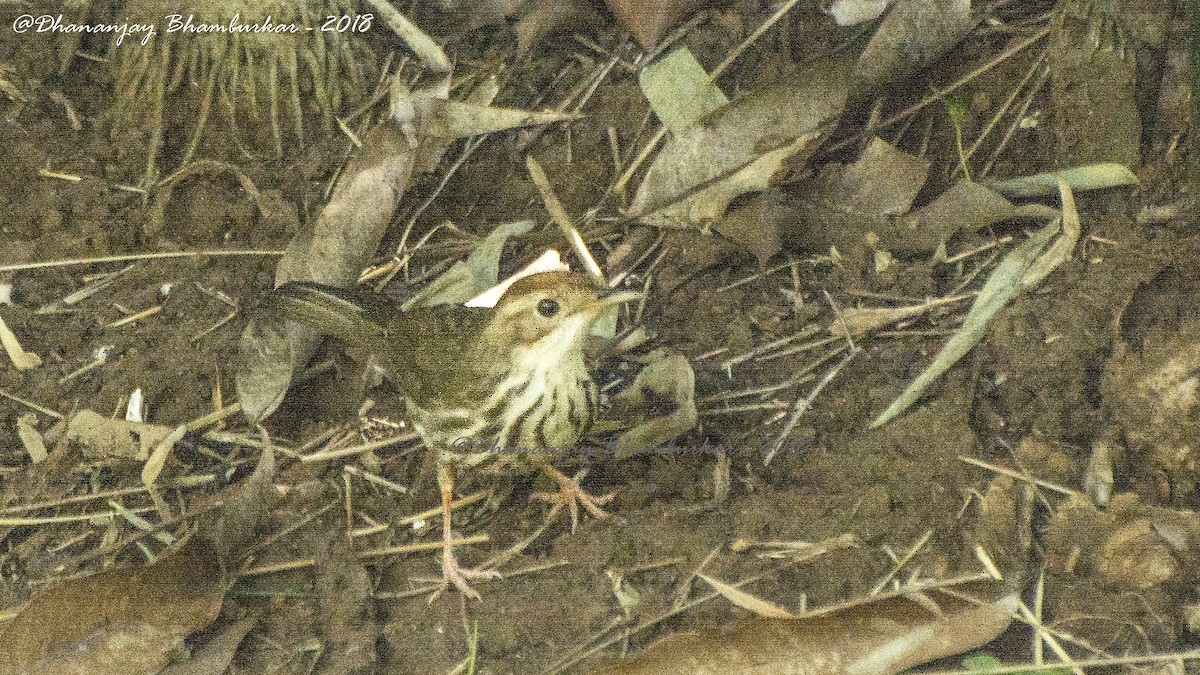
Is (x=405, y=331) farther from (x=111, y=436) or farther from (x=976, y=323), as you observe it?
(x=976, y=323)

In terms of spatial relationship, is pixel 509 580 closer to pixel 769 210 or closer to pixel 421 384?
pixel 421 384

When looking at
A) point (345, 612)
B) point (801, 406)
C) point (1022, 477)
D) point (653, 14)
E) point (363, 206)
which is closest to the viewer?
point (1022, 477)

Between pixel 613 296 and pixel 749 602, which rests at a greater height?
pixel 613 296

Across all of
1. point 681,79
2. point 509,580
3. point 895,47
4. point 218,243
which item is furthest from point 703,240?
point 218,243

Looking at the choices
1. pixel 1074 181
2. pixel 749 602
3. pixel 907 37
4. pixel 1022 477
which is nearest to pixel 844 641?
pixel 749 602

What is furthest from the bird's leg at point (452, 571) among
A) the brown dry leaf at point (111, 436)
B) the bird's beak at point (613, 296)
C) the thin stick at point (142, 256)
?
the thin stick at point (142, 256)

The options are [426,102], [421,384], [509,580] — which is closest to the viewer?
[509,580]

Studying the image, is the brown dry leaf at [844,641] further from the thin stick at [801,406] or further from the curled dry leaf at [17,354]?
the curled dry leaf at [17,354]
